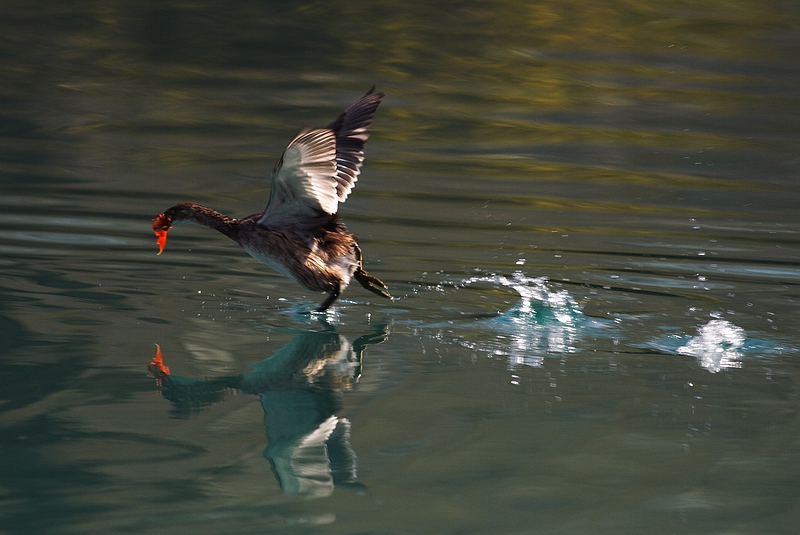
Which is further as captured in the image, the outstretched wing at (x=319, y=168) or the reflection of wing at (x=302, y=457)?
the outstretched wing at (x=319, y=168)

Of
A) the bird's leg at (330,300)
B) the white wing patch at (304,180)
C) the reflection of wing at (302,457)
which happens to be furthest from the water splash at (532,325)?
the reflection of wing at (302,457)

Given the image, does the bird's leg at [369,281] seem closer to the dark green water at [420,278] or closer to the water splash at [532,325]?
the dark green water at [420,278]

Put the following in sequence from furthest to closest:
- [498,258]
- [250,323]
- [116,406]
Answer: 1. [498,258]
2. [250,323]
3. [116,406]

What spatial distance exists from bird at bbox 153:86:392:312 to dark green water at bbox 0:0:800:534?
29 centimetres

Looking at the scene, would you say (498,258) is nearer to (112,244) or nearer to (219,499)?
(112,244)

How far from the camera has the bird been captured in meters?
6.20

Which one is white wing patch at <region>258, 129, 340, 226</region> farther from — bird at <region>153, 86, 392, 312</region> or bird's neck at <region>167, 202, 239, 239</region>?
bird's neck at <region>167, 202, 239, 239</region>

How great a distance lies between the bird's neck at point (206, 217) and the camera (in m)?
6.66

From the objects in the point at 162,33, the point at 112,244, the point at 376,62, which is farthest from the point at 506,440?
the point at 162,33

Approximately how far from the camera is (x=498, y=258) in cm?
802

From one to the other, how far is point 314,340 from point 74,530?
2.60m

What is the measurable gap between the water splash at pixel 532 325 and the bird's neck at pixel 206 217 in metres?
1.61

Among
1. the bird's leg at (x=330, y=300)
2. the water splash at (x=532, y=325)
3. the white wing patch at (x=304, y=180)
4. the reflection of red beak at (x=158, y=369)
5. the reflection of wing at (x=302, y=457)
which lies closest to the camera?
the reflection of wing at (x=302, y=457)

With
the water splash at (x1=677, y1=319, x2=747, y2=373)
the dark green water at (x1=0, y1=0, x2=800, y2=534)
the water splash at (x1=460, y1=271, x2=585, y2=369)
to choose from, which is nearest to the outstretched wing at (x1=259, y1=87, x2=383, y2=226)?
the dark green water at (x1=0, y1=0, x2=800, y2=534)
